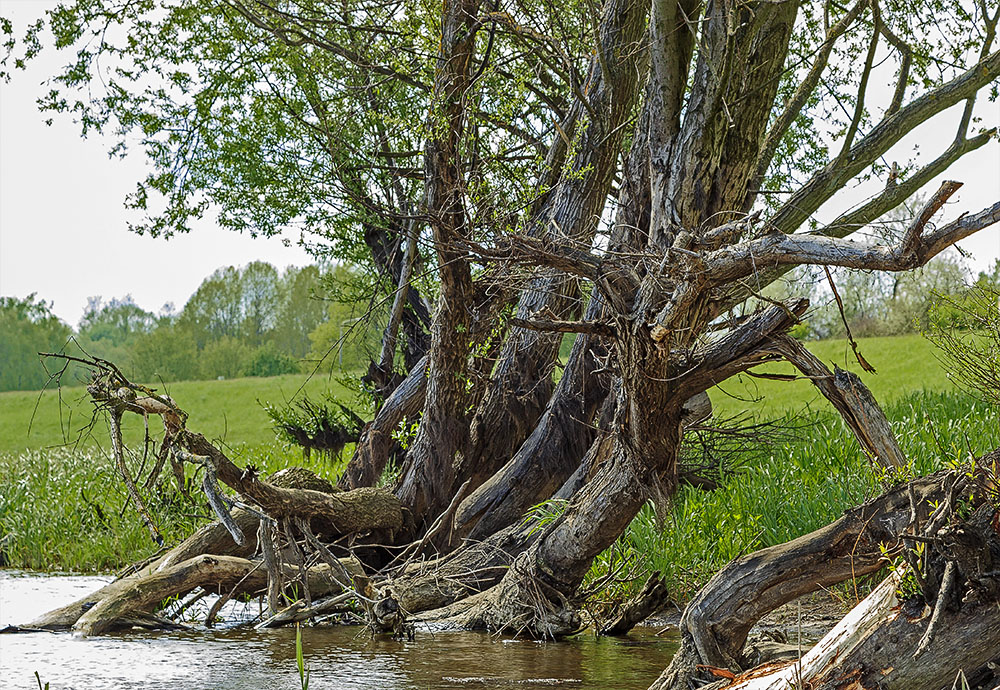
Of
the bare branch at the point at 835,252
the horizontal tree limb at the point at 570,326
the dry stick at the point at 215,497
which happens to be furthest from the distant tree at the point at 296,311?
the bare branch at the point at 835,252

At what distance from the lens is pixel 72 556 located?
507 inches

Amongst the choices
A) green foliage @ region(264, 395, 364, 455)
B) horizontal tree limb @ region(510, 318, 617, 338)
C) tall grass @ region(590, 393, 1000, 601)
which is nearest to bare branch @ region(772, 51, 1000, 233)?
tall grass @ region(590, 393, 1000, 601)

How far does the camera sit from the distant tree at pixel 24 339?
52562mm

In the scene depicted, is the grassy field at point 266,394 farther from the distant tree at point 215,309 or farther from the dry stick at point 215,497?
the dry stick at point 215,497

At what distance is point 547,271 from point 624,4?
3.01 meters

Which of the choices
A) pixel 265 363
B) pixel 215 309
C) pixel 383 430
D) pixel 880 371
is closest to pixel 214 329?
pixel 215 309

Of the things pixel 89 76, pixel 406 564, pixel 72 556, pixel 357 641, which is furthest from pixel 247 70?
pixel 357 641

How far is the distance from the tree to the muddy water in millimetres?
550

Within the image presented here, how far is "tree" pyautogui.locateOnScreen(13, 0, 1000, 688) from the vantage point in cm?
616

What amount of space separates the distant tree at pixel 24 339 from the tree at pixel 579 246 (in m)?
43.2

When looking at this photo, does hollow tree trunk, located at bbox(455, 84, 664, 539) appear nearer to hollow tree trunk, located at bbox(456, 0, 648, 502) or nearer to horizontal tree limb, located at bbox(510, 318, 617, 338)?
hollow tree trunk, located at bbox(456, 0, 648, 502)

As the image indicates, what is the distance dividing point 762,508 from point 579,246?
13.4 feet

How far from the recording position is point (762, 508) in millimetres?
9250

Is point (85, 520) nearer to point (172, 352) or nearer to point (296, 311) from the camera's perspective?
point (172, 352)
